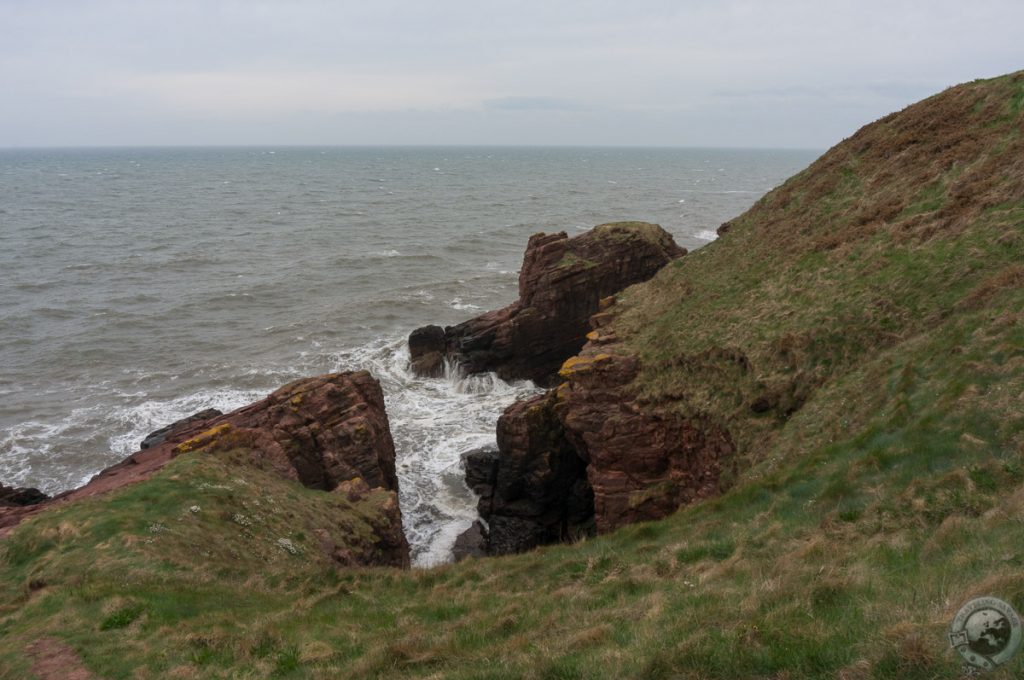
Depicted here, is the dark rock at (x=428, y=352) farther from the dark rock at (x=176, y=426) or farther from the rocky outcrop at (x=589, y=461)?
the dark rock at (x=176, y=426)

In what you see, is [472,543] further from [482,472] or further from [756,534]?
[756,534]

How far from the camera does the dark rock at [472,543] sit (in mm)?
27156

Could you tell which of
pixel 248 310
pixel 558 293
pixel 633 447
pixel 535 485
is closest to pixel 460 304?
pixel 248 310

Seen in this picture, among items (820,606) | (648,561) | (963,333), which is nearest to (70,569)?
(648,561)

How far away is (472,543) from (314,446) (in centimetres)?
773

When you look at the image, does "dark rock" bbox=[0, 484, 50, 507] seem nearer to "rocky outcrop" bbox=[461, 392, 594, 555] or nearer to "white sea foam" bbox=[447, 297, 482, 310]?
"rocky outcrop" bbox=[461, 392, 594, 555]

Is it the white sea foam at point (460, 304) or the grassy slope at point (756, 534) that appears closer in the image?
the grassy slope at point (756, 534)

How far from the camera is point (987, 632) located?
5.23 metres

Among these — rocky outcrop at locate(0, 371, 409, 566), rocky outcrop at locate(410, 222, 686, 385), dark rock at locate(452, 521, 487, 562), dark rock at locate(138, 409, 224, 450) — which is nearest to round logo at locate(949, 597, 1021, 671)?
rocky outcrop at locate(0, 371, 409, 566)

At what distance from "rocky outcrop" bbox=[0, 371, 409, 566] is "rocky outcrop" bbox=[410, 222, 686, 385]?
45.8 ft

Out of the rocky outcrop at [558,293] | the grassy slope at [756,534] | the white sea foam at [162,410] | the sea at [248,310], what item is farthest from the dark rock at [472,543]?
the white sea foam at [162,410]

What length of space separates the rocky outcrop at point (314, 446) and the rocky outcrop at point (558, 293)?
45.8 ft

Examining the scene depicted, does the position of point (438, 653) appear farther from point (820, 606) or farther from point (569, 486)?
point (569, 486)

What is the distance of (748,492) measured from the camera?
16.5 meters
